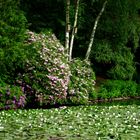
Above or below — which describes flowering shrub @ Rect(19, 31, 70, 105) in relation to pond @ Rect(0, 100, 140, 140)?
above

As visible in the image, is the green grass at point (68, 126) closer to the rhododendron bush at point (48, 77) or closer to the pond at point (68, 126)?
the pond at point (68, 126)

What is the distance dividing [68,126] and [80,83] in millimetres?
15158

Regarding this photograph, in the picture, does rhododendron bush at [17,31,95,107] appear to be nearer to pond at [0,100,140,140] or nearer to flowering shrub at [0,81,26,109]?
flowering shrub at [0,81,26,109]

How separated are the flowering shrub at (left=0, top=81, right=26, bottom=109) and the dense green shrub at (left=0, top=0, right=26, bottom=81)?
4.54 feet

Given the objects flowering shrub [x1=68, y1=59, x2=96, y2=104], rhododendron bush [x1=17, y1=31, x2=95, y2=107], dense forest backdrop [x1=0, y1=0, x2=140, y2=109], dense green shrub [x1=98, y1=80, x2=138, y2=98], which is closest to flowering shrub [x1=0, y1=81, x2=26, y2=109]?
dense forest backdrop [x1=0, y1=0, x2=140, y2=109]

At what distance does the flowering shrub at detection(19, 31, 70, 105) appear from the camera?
29297mm

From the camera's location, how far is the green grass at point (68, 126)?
1509 centimetres

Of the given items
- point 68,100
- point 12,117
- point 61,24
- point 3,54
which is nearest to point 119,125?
point 12,117

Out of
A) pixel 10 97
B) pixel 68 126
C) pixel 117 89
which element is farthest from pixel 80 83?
pixel 68 126

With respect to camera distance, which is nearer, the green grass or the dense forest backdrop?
the green grass

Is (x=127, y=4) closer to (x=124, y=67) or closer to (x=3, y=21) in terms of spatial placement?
(x=124, y=67)

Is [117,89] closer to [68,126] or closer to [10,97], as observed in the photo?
[10,97]

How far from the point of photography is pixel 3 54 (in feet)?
88.7

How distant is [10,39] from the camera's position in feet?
91.9
